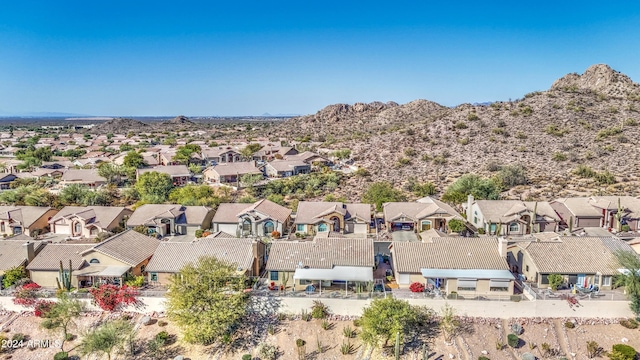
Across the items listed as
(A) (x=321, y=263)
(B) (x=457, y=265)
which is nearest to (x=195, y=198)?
(A) (x=321, y=263)

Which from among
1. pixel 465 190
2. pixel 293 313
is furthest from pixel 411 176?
pixel 293 313

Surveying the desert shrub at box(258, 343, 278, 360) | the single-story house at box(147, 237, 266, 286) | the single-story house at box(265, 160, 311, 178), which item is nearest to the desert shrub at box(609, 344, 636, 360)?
the desert shrub at box(258, 343, 278, 360)

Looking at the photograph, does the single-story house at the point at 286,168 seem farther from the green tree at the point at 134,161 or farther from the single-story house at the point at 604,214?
the single-story house at the point at 604,214

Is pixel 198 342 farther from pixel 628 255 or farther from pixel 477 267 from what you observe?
pixel 628 255

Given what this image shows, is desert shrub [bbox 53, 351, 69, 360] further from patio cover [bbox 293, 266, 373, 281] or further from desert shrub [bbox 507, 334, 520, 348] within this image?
desert shrub [bbox 507, 334, 520, 348]

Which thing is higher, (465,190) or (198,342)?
(465,190)

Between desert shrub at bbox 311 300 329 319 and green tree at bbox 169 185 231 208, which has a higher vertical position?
green tree at bbox 169 185 231 208
